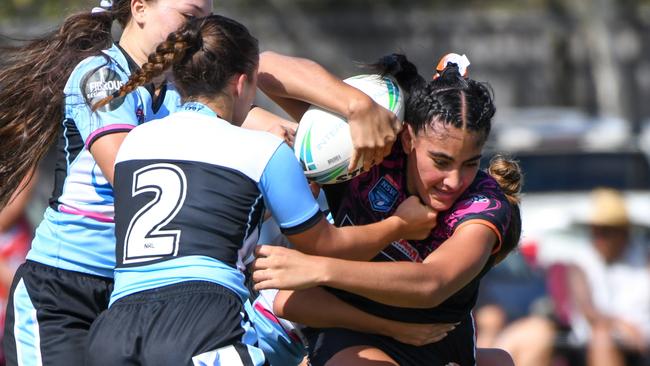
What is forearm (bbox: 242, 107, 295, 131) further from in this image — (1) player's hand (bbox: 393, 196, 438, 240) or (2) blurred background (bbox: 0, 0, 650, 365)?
(1) player's hand (bbox: 393, 196, 438, 240)

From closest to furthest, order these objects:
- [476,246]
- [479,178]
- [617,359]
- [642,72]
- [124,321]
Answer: [124,321], [476,246], [479,178], [617,359], [642,72]

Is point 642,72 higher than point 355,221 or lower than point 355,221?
lower

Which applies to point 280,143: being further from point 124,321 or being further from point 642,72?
point 642,72

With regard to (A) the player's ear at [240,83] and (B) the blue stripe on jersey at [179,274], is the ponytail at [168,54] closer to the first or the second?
(A) the player's ear at [240,83]

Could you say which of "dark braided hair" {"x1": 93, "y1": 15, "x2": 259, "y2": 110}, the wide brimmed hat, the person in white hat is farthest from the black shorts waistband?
the wide brimmed hat

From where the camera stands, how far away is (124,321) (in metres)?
3.27

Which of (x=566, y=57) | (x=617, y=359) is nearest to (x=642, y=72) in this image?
(x=566, y=57)

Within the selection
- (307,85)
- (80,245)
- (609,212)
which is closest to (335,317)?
(307,85)

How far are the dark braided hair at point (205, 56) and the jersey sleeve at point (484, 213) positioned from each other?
0.82 m

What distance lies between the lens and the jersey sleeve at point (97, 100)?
362 cm

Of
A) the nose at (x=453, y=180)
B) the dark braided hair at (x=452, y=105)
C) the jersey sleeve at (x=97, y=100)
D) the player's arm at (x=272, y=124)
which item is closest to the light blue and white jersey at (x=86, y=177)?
the jersey sleeve at (x=97, y=100)

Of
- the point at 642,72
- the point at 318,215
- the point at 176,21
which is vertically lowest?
the point at 642,72

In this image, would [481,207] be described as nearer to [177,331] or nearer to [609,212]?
[177,331]

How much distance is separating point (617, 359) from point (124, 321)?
5.44 meters
